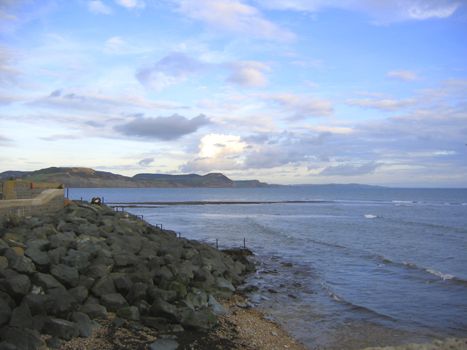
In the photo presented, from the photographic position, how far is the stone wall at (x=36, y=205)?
640 inches

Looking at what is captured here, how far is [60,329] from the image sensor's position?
804cm

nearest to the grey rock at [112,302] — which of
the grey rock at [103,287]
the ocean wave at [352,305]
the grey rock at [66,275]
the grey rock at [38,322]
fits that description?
the grey rock at [103,287]

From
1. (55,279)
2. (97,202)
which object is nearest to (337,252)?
(97,202)

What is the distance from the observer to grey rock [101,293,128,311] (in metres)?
9.91

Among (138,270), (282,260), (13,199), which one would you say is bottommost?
(282,260)

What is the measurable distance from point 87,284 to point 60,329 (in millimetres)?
2338

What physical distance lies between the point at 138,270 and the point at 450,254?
19435 mm

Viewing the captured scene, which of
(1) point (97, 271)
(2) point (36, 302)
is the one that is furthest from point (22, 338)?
(1) point (97, 271)

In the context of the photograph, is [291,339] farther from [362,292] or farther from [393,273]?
[393,273]

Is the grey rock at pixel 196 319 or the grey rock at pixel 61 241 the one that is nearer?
the grey rock at pixel 196 319

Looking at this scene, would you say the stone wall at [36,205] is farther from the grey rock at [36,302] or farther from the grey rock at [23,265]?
the grey rock at [36,302]

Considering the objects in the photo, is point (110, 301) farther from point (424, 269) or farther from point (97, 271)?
point (424, 269)

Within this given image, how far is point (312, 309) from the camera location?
549 inches

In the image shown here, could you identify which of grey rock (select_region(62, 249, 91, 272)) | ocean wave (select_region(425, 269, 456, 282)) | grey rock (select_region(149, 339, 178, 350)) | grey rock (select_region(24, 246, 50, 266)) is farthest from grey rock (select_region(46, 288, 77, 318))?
ocean wave (select_region(425, 269, 456, 282))
